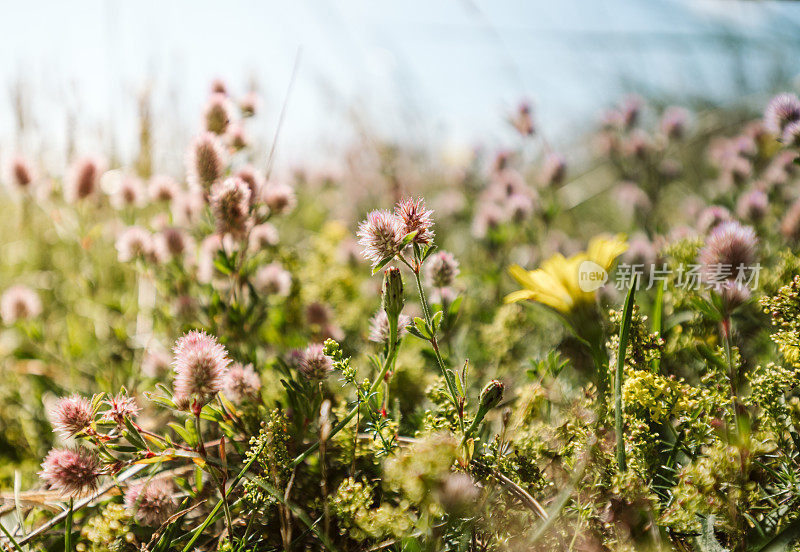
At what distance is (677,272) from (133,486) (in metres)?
1.05

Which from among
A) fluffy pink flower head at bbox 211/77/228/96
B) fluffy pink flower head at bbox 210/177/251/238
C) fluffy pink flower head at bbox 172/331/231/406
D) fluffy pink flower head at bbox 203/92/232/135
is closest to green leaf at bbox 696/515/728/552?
fluffy pink flower head at bbox 172/331/231/406

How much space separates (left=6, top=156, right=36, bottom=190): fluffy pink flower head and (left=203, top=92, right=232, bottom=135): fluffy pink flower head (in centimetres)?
87

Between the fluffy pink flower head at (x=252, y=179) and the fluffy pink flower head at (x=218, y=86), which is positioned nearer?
the fluffy pink flower head at (x=252, y=179)

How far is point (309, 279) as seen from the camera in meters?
1.44

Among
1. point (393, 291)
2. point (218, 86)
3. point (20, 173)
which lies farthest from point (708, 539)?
point (20, 173)

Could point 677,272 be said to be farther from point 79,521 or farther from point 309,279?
point 79,521

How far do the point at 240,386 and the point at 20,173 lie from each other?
1.29 m

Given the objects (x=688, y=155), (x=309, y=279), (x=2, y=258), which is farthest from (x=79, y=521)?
(x=688, y=155)

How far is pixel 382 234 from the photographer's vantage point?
0.65 meters

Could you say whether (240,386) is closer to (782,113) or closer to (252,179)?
(252,179)

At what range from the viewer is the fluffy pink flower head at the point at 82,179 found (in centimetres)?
147

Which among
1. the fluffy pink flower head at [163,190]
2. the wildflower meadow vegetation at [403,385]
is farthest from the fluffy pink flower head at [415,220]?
the fluffy pink flower head at [163,190]

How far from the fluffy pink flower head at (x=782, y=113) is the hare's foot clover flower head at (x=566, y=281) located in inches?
24.9

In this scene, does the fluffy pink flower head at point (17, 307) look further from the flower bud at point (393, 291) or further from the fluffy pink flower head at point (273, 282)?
the flower bud at point (393, 291)
